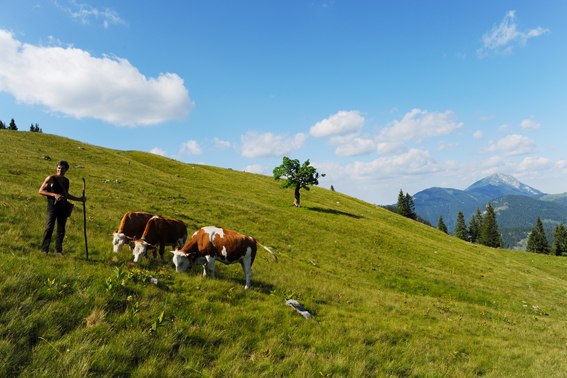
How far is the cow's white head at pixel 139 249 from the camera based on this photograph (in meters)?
12.8

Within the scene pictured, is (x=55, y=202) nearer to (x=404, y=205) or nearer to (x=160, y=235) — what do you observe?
(x=160, y=235)

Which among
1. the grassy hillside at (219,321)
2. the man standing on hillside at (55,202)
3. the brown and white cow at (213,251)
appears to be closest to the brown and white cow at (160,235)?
the grassy hillside at (219,321)

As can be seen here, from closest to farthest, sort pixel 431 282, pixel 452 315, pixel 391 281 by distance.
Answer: pixel 452 315
pixel 391 281
pixel 431 282

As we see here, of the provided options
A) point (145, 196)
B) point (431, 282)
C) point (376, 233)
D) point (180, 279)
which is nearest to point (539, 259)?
point (376, 233)

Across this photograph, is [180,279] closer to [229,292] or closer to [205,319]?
[229,292]

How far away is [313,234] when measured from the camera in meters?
37.4

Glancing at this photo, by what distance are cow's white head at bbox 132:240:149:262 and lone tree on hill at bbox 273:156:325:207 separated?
44.0 m

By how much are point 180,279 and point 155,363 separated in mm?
4715

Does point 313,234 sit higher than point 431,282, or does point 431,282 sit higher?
point 313,234

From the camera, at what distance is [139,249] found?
13.0 m

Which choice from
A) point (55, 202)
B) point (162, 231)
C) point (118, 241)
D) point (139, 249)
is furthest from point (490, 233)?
point (55, 202)

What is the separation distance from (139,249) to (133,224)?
271 centimetres

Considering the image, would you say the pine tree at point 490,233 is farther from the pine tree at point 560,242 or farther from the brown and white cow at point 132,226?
the brown and white cow at point 132,226

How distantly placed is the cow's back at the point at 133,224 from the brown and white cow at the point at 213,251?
3.28 metres
